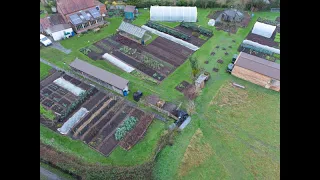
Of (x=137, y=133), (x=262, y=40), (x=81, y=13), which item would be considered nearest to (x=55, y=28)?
(x=81, y=13)

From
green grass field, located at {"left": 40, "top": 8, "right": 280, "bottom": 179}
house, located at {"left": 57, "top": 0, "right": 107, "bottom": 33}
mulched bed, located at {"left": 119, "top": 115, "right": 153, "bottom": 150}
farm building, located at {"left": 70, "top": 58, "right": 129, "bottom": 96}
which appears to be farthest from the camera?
house, located at {"left": 57, "top": 0, "right": 107, "bottom": 33}

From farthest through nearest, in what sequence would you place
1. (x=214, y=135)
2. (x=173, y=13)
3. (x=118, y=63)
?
(x=173, y=13)
(x=118, y=63)
(x=214, y=135)

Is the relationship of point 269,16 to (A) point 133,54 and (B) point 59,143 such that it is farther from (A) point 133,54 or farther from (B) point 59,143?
(B) point 59,143

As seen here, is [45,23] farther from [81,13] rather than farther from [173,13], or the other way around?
[173,13]

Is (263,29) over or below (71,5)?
below

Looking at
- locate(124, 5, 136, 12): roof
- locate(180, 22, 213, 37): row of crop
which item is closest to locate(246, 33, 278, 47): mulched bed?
locate(180, 22, 213, 37): row of crop

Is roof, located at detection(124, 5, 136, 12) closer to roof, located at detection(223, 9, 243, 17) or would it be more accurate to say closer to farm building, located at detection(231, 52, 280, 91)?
roof, located at detection(223, 9, 243, 17)
